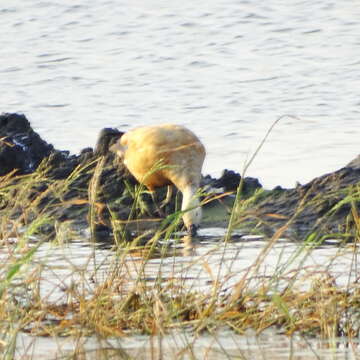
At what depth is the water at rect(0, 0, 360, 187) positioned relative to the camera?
504 inches

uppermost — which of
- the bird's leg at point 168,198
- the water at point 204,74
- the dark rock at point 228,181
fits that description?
the dark rock at point 228,181

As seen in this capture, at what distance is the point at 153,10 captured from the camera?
65.4 feet

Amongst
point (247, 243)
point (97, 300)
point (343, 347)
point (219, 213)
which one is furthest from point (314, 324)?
point (219, 213)

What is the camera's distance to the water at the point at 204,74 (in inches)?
504

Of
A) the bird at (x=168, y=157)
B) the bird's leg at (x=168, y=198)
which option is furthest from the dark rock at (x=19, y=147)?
the bird's leg at (x=168, y=198)

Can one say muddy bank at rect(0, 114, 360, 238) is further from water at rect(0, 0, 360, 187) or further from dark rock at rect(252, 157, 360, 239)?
water at rect(0, 0, 360, 187)

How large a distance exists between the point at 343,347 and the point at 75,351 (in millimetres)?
1146

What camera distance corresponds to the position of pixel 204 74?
53.8 feet

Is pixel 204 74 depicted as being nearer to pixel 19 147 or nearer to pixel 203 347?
pixel 19 147

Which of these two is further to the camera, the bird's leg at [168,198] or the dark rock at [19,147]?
the dark rock at [19,147]

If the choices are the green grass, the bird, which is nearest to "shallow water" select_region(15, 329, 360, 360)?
the green grass

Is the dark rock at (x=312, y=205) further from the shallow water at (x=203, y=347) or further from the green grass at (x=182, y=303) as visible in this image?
the shallow water at (x=203, y=347)

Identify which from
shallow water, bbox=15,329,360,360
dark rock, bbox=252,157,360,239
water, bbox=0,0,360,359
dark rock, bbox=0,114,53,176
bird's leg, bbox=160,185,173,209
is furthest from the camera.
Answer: water, bbox=0,0,360,359

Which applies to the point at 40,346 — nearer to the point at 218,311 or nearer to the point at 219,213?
the point at 218,311
